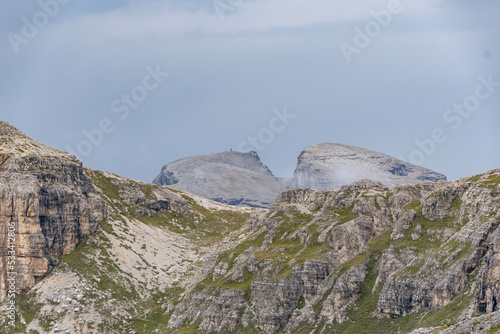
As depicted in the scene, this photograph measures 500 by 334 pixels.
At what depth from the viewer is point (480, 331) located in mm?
190750
